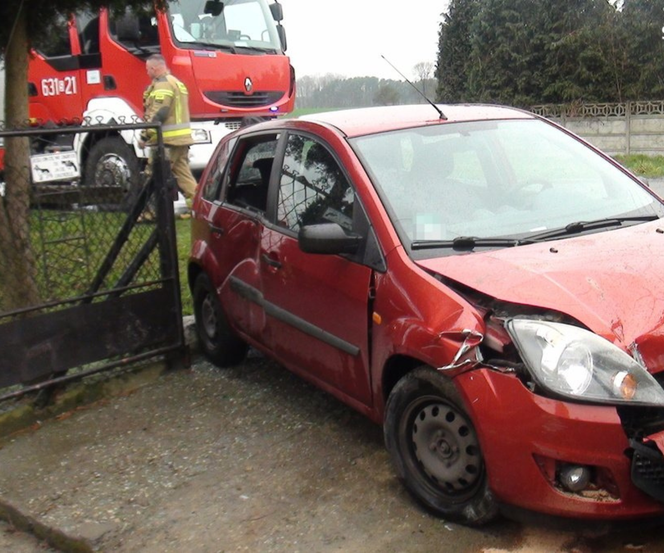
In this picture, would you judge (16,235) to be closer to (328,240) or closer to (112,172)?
(112,172)

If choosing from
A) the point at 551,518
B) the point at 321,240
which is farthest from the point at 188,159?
the point at 551,518

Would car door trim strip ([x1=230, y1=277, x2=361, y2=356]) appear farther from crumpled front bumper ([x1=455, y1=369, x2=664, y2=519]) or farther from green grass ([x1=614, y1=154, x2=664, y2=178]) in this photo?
green grass ([x1=614, y1=154, x2=664, y2=178])

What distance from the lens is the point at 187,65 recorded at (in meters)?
11.1

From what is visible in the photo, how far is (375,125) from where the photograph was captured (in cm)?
452

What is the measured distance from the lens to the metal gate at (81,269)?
5020 millimetres

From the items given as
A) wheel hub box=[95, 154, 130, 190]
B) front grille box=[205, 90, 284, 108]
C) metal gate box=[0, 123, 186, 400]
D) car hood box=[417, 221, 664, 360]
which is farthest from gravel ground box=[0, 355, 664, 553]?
front grille box=[205, 90, 284, 108]

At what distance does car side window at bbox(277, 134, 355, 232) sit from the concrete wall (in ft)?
49.2

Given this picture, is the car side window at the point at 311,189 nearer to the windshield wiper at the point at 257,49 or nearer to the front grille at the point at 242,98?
the front grille at the point at 242,98

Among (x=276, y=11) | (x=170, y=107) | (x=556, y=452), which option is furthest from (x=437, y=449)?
(x=276, y=11)

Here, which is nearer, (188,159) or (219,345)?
(219,345)

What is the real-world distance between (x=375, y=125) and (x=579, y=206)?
1140 mm

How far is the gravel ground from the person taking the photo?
138 inches

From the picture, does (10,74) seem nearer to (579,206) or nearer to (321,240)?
(321,240)

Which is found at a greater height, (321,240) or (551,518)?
(321,240)
